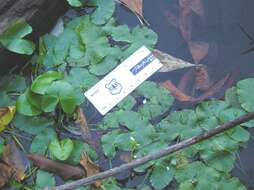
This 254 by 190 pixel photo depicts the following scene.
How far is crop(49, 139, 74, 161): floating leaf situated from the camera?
172cm

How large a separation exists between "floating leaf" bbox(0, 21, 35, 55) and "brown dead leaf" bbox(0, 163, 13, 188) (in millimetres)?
422

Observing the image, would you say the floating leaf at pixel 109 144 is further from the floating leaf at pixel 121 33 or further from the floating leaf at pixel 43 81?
the floating leaf at pixel 121 33

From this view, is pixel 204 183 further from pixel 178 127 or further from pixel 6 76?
pixel 6 76

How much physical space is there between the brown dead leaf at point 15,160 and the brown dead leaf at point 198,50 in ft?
2.49

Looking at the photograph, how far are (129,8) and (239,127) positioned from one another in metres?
0.66

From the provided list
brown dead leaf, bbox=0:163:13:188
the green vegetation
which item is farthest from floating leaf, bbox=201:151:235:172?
brown dead leaf, bbox=0:163:13:188

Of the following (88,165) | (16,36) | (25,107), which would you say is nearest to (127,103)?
(88,165)

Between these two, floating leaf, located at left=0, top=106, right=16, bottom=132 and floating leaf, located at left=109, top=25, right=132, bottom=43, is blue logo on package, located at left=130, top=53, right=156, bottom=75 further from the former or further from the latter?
floating leaf, located at left=0, top=106, right=16, bottom=132

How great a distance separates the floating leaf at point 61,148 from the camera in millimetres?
1722

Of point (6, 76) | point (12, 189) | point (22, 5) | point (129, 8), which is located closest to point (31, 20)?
point (22, 5)

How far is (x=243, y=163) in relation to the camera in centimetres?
173

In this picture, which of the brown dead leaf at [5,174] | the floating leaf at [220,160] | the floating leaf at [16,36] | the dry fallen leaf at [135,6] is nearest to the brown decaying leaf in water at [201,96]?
the floating leaf at [220,160]

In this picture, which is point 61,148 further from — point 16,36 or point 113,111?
point 16,36

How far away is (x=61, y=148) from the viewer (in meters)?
1.74
